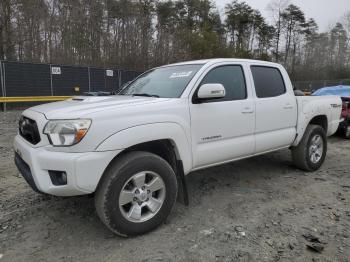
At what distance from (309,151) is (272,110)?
4.31 ft

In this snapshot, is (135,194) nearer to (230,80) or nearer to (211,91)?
(211,91)

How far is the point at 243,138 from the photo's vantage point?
432 cm

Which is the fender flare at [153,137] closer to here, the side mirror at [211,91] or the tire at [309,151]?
the side mirror at [211,91]

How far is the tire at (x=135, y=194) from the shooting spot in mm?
3082

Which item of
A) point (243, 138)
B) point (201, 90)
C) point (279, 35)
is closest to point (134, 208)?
point (201, 90)

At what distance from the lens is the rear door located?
4.60 metres

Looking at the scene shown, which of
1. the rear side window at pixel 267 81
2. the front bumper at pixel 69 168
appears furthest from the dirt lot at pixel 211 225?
the rear side window at pixel 267 81

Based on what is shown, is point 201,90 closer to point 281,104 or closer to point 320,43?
point 281,104

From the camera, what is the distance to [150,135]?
3.30 meters

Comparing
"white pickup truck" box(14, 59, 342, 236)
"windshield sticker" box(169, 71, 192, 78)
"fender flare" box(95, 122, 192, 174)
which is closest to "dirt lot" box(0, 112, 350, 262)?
"white pickup truck" box(14, 59, 342, 236)

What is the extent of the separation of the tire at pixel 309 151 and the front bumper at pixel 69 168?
3.50m

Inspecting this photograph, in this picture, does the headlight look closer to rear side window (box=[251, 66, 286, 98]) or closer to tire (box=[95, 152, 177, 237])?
tire (box=[95, 152, 177, 237])

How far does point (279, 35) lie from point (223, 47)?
17.7 metres

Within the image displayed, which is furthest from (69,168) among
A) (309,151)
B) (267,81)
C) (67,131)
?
(309,151)
